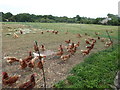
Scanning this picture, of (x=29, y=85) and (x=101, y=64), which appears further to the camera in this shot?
(x=101, y=64)

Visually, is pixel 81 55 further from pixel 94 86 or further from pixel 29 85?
pixel 29 85

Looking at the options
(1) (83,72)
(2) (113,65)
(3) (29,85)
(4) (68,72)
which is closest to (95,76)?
(1) (83,72)

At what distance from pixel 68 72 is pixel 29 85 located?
1.89 metres

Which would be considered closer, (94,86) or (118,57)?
(94,86)

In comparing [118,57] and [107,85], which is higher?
[118,57]

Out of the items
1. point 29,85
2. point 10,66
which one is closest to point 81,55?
point 10,66

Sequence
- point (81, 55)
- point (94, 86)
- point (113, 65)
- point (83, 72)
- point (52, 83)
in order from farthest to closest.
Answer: point (81, 55), point (113, 65), point (83, 72), point (52, 83), point (94, 86)

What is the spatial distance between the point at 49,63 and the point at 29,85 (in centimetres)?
253

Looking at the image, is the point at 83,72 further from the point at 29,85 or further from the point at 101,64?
the point at 29,85

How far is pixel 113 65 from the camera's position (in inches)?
224

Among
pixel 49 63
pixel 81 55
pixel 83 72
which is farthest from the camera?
pixel 81 55

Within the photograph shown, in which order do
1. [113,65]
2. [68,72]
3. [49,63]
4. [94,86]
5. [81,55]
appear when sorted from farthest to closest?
[81,55], [49,63], [113,65], [68,72], [94,86]

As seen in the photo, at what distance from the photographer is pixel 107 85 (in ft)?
13.9

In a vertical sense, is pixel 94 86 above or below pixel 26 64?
below
